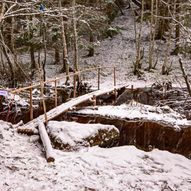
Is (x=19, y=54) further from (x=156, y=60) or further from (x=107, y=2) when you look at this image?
(x=156, y=60)

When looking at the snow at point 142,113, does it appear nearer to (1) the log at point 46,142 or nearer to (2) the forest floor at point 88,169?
(2) the forest floor at point 88,169

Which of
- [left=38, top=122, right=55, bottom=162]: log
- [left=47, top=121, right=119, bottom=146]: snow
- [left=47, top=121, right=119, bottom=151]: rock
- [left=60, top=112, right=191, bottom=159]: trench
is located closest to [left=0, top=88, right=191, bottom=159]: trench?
[left=60, top=112, right=191, bottom=159]: trench

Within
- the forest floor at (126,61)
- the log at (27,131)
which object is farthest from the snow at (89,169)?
the forest floor at (126,61)

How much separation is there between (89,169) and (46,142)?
1238 mm

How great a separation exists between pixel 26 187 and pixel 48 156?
1.25 metres

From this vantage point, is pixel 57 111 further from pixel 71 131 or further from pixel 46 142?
pixel 46 142

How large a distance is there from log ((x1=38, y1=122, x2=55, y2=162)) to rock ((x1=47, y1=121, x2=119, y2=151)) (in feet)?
0.65

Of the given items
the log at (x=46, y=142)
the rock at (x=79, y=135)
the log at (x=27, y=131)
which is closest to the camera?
the log at (x=46, y=142)

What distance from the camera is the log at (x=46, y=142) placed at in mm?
7216

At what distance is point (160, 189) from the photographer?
661 cm

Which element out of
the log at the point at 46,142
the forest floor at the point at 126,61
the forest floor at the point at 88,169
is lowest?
the forest floor at the point at 126,61

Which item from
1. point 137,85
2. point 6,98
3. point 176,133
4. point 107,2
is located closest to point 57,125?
point 176,133

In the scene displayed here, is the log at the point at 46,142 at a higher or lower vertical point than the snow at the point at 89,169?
higher

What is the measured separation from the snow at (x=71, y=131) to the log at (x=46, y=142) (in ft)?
0.68
